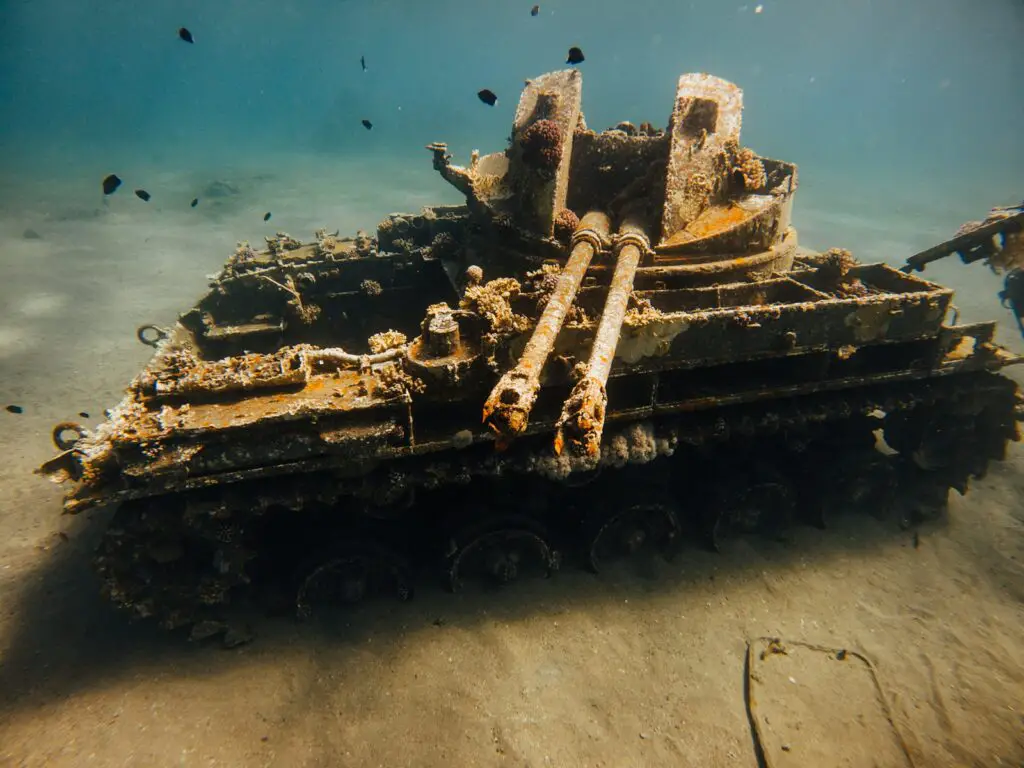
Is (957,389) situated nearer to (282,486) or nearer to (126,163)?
(282,486)

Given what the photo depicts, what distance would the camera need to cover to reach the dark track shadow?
500cm

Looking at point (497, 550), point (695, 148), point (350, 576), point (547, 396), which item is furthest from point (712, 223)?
point (350, 576)

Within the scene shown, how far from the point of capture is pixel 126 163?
152 feet

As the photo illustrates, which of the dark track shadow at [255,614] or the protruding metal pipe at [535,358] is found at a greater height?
the protruding metal pipe at [535,358]

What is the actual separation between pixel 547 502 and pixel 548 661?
1.61 meters

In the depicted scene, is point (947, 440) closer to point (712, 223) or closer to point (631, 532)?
point (712, 223)

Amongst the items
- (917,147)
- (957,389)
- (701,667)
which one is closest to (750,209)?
(957,389)

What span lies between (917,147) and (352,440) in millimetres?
116194

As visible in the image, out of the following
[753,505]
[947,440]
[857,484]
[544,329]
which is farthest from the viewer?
[857,484]

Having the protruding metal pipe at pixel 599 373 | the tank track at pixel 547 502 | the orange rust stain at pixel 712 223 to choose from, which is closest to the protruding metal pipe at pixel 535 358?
the protruding metal pipe at pixel 599 373

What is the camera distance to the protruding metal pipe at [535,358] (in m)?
2.60

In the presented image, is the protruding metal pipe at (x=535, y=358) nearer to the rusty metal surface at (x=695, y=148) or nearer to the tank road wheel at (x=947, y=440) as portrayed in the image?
the rusty metal surface at (x=695, y=148)

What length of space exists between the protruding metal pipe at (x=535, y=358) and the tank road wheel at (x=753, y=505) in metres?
3.38

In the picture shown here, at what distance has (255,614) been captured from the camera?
5453 millimetres
